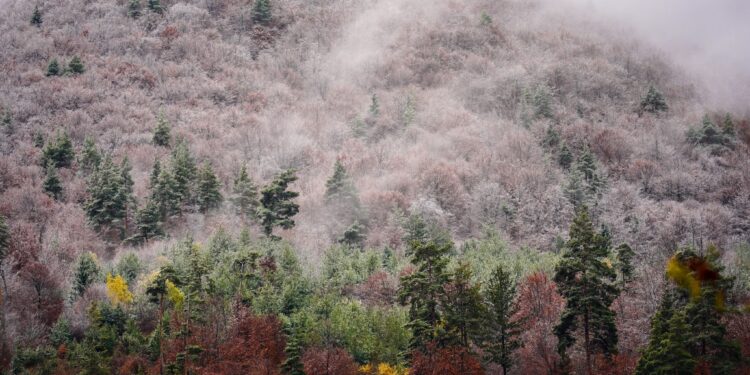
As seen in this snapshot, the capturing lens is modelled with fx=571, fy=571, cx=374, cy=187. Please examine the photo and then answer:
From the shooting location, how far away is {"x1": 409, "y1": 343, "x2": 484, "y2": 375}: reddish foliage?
1002 inches

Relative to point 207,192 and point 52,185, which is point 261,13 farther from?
point 207,192

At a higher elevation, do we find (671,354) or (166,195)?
(166,195)

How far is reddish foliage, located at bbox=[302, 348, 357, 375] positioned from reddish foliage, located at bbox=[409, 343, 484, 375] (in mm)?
5911

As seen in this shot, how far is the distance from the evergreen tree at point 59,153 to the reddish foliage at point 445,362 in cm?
4728

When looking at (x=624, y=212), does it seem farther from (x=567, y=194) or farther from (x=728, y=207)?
→ (x=728, y=207)

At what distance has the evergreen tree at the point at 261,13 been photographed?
333 feet

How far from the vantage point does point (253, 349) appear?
30.7 meters

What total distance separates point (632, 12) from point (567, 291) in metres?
113

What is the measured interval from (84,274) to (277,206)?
15.1 m

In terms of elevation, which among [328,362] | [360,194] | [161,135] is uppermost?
[161,135]

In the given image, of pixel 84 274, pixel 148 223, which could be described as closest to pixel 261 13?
pixel 148 223

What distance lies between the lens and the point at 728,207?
60156 mm

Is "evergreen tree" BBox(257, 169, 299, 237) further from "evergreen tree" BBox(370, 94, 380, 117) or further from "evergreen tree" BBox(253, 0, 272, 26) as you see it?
"evergreen tree" BBox(253, 0, 272, 26)

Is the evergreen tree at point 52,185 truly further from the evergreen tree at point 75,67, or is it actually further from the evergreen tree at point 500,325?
the evergreen tree at point 500,325
